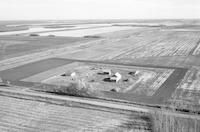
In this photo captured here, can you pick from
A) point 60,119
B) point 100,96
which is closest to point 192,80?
point 100,96

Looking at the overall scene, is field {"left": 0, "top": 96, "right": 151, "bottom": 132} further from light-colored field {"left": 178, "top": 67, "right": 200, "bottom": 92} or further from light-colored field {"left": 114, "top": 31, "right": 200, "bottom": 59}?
light-colored field {"left": 114, "top": 31, "right": 200, "bottom": 59}

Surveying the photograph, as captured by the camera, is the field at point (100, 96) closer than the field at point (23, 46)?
Yes

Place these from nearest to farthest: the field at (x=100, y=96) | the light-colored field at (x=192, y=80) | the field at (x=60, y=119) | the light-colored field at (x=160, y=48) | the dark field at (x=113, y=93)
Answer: the field at (x=60, y=119) → the field at (x=100, y=96) → the dark field at (x=113, y=93) → the light-colored field at (x=192, y=80) → the light-colored field at (x=160, y=48)

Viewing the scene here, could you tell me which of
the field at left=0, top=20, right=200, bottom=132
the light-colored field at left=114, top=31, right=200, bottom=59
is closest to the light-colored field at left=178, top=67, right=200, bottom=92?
the field at left=0, top=20, right=200, bottom=132

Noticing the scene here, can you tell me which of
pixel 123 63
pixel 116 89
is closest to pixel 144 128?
pixel 116 89

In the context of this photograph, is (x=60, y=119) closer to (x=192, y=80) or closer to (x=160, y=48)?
(x=192, y=80)

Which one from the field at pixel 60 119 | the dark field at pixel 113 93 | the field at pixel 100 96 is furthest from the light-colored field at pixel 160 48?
the field at pixel 60 119

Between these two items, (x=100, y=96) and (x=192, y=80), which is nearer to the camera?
(x=100, y=96)

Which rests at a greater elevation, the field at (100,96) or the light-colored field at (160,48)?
the light-colored field at (160,48)

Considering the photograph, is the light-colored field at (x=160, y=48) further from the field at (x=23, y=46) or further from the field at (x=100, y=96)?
the field at (x=23, y=46)

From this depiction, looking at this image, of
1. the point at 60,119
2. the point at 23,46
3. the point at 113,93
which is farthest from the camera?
the point at 23,46

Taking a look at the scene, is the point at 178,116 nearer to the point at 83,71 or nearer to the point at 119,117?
the point at 119,117
